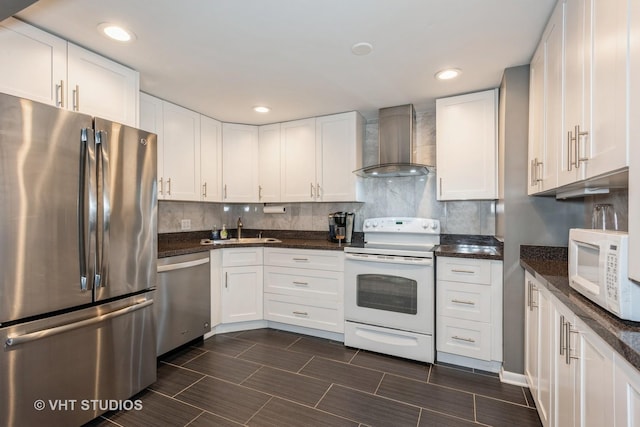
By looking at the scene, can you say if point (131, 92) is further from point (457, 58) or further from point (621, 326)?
point (621, 326)

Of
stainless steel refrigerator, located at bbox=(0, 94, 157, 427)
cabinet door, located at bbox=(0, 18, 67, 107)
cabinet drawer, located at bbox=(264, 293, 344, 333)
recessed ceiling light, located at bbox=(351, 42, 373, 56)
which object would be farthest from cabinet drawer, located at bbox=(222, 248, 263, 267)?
recessed ceiling light, located at bbox=(351, 42, 373, 56)

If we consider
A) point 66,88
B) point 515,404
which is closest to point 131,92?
point 66,88

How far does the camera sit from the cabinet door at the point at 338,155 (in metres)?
3.20

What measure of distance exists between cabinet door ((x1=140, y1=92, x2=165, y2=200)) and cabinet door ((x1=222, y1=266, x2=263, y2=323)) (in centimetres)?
102

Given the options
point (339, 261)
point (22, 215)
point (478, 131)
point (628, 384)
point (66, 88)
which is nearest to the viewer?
point (628, 384)

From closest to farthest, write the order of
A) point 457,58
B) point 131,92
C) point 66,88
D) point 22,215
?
point 22,215
point 66,88
point 457,58
point 131,92

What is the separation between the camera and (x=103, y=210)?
5.81ft

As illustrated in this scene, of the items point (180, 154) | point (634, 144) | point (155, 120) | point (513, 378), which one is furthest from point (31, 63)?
point (513, 378)

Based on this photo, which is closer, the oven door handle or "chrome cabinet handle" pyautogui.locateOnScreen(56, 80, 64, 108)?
"chrome cabinet handle" pyautogui.locateOnScreen(56, 80, 64, 108)

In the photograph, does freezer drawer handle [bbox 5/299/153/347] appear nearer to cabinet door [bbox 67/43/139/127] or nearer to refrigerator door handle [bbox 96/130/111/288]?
refrigerator door handle [bbox 96/130/111/288]

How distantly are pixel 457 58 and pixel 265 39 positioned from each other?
4.24 feet

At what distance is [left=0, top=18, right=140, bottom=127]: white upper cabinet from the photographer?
64.2 inches

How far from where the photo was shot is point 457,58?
82.9 inches

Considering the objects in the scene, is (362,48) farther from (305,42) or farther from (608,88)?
(608,88)
